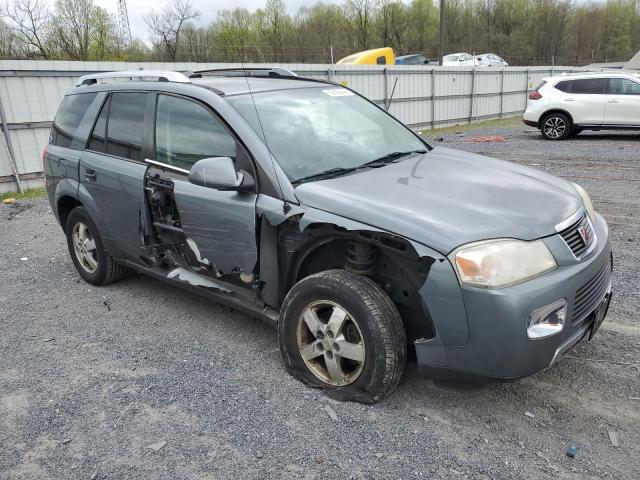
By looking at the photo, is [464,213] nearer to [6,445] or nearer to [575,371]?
[575,371]

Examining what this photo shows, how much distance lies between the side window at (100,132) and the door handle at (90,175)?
7.1 inches

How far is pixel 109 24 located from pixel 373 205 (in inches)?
1251

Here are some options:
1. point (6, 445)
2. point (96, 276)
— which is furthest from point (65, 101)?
point (6, 445)

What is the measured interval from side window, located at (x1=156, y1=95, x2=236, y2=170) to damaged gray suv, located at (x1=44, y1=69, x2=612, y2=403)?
13 millimetres

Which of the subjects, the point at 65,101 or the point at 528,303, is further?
the point at 65,101

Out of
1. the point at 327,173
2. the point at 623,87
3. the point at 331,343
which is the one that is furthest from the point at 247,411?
the point at 623,87

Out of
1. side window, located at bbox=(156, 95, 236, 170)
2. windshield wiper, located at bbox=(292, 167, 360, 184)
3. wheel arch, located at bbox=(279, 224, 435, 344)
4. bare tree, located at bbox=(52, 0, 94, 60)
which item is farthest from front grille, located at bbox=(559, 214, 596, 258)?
bare tree, located at bbox=(52, 0, 94, 60)

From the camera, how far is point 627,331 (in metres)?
3.63

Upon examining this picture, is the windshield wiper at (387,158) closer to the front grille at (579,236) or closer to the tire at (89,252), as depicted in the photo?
the front grille at (579,236)

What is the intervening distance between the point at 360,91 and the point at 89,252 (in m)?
12.3

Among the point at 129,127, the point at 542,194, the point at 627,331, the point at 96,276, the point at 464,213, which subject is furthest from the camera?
the point at 96,276

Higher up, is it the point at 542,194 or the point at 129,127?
the point at 129,127

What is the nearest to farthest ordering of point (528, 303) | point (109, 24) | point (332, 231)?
point (528, 303), point (332, 231), point (109, 24)

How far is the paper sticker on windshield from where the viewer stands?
406 centimetres
